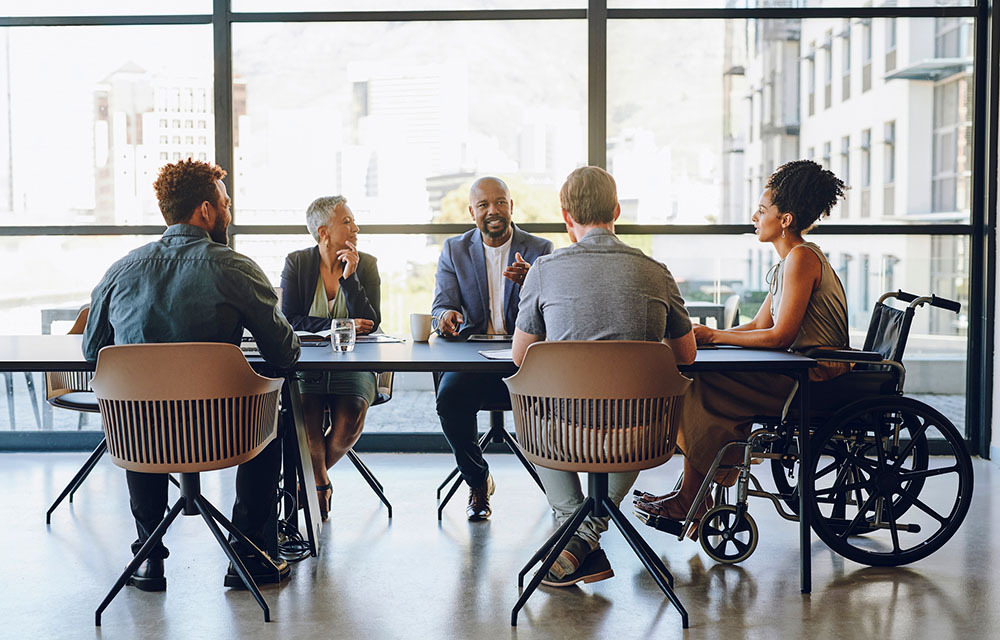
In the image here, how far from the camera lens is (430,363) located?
9.74 feet

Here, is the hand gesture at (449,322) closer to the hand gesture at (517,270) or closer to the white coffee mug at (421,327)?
the white coffee mug at (421,327)

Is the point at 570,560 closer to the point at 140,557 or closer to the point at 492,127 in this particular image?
the point at 140,557

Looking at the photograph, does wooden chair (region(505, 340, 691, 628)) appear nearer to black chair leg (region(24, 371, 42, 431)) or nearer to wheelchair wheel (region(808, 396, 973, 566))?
wheelchair wheel (region(808, 396, 973, 566))

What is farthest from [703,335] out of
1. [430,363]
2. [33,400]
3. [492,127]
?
[33,400]

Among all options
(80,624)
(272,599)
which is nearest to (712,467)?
(272,599)

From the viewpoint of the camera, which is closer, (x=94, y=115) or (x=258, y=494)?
(x=258, y=494)

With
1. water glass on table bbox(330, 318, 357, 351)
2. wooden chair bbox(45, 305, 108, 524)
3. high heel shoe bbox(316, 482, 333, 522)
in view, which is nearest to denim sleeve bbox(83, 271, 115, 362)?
water glass on table bbox(330, 318, 357, 351)

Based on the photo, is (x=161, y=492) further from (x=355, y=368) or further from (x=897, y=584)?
(x=897, y=584)

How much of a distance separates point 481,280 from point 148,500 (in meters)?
1.68

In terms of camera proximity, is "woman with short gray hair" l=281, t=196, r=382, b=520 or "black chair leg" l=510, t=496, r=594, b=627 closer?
"black chair leg" l=510, t=496, r=594, b=627

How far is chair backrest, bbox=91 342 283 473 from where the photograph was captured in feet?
8.77

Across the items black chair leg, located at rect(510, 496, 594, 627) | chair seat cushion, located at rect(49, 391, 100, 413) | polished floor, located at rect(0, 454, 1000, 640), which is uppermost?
chair seat cushion, located at rect(49, 391, 100, 413)

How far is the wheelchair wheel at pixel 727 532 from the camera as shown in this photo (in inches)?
129

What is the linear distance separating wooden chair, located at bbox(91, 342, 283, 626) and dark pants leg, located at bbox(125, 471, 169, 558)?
0.75 ft
